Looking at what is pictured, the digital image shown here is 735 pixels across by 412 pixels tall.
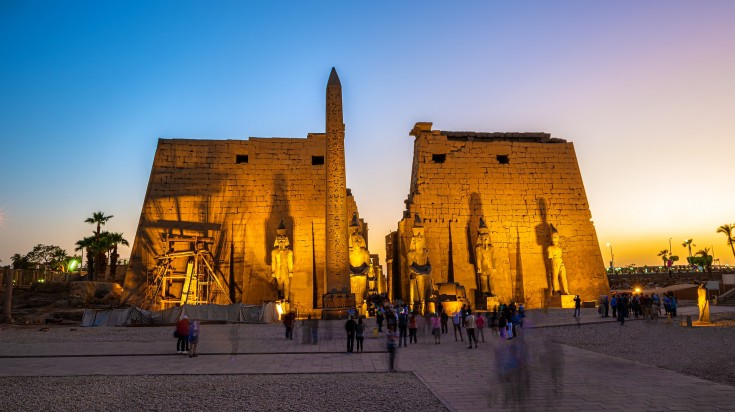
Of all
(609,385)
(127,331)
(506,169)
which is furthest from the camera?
(506,169)

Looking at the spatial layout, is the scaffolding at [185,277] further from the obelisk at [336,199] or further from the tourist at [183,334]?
the tourist at [183,334]

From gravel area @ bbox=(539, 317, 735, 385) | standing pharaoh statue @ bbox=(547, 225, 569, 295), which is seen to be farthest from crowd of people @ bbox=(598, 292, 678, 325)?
standing pharaoh statue @ bbox=(547, 225, 569, 295)

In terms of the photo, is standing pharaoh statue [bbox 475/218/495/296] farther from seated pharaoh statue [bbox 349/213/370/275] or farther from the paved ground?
the paved ground

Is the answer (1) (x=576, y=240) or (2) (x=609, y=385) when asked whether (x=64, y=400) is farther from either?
(1) (x=576, y=240)

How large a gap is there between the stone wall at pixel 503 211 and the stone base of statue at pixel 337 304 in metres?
5.63

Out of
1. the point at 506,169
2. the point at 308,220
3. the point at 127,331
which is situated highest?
the point at 506,169

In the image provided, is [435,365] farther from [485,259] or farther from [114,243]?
[114,243]

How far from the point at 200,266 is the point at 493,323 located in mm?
12786

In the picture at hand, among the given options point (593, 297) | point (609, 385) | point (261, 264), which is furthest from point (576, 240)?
point (609, 385)

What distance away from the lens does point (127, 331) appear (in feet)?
47.8

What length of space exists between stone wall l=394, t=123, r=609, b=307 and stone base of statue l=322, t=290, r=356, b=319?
5.63 m

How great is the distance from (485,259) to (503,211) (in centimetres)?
419

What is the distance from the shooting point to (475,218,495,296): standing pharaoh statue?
20.5m

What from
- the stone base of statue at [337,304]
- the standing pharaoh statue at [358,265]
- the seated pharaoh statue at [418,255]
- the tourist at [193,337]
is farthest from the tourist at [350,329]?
the seated pharaoh statue at [418,255]
